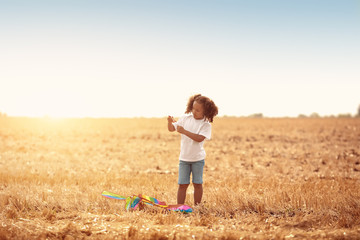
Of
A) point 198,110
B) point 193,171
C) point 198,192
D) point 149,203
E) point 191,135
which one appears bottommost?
point 149,203

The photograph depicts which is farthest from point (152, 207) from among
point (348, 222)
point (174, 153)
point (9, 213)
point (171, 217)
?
point (174, 153)

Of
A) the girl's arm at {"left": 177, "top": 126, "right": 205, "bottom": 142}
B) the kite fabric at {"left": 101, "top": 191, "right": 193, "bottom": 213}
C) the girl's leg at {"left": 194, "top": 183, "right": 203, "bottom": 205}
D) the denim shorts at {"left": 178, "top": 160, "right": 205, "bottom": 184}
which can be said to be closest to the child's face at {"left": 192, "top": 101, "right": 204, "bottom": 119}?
the girl's arm at {"left": 177, "top": 126, "right": 205, "bottom": 142}

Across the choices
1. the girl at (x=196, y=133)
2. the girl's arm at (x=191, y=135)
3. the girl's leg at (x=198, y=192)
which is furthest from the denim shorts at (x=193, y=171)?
the girl's arm at (x=191, y=135)

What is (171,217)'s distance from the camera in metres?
4.59

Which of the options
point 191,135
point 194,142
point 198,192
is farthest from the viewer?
point 198,192

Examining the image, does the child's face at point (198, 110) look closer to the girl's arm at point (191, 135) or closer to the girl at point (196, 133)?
the girl at point (196, 133)

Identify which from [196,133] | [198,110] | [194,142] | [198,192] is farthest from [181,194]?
[198,110]

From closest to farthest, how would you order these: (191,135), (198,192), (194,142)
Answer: (191,135)
(194,142)
(198,192)

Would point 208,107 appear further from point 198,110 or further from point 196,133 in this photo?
point 196,133

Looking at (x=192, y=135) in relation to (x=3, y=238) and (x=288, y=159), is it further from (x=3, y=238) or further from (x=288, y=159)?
(x=288, y=159)

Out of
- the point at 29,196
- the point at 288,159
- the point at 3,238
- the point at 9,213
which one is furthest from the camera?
the point at 288,159

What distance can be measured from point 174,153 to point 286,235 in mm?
13109

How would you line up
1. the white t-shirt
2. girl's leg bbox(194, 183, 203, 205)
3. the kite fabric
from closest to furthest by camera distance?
the kite fabric < the white t-shirt < girl's leg bbox(194, 183, 203, 205)

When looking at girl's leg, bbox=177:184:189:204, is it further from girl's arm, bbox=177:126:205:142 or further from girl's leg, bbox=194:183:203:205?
girl's arm, bbox=177:126:205:142
